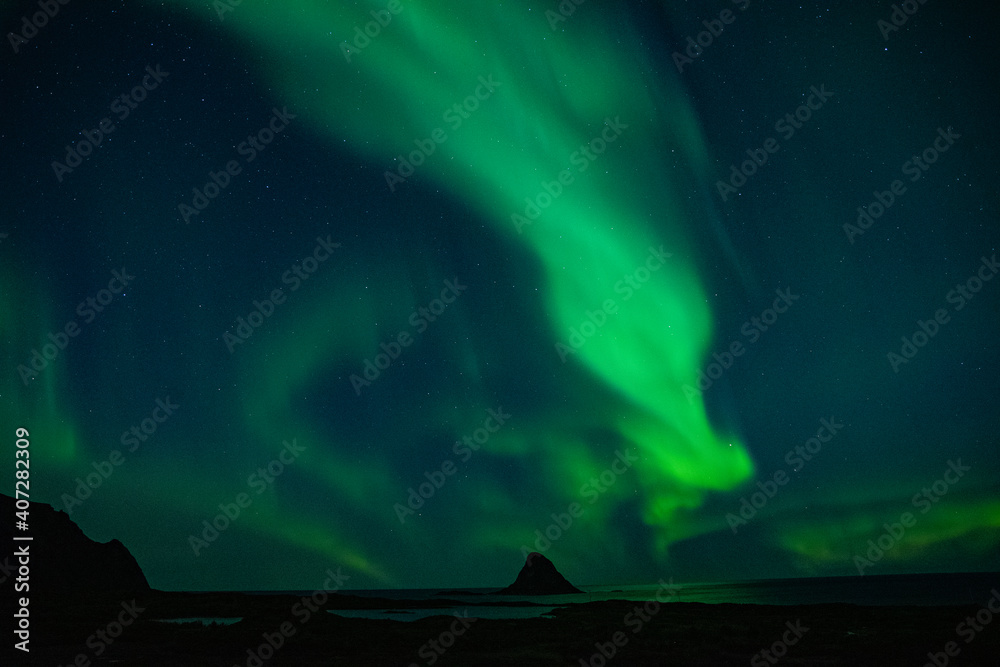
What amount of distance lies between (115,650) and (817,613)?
4521 centimetres

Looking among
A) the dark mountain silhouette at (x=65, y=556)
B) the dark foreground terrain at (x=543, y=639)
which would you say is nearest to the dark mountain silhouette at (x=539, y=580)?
the dark mountain silhouette at (x=65, y=556)

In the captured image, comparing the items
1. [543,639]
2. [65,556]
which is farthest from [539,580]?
[543,639]

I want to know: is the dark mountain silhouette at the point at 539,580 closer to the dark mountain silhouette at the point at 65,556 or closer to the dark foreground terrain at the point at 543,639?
the dark mountain silhouette at the point at 65,556

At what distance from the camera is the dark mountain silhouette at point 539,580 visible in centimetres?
17475

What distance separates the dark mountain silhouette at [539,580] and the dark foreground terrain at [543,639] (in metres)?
129

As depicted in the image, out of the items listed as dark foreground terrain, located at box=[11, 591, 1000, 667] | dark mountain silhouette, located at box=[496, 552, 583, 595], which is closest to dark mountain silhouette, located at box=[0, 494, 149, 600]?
dark foreground terrain, located at box=[11, 591, 1000, 667]

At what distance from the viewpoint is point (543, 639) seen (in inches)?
1505

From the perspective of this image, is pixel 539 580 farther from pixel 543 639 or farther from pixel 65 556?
pixel 543 639

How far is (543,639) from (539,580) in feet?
478

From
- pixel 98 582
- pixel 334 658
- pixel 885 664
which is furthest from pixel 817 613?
pixel 98 582

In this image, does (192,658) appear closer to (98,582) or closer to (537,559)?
(98,582)

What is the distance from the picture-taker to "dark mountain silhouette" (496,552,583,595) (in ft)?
573

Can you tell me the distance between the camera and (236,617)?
191 feet

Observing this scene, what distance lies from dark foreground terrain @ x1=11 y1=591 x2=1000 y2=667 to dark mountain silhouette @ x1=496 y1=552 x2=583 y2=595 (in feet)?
425
